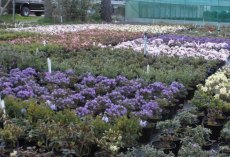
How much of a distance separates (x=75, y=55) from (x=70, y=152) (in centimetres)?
736

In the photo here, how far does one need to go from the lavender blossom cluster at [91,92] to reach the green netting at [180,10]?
20.8m

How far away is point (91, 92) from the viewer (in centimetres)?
705

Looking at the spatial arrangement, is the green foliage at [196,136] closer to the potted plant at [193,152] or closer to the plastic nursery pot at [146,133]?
the potted plant at [193,152]

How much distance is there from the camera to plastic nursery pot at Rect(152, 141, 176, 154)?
506 centimetres

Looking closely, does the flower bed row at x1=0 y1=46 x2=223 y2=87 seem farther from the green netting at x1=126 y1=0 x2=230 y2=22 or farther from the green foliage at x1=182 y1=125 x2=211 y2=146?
the green netting at x1=126 y1=0 x2=230 y2=22

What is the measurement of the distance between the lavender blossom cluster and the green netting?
2083cm

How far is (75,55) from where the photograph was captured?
11.7m

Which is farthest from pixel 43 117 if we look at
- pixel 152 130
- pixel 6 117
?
pixel 152 130

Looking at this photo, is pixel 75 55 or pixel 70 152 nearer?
pixel 70 152

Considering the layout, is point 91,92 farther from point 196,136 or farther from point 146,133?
point 196,136

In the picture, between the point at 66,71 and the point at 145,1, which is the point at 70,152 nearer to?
the point at 66,71

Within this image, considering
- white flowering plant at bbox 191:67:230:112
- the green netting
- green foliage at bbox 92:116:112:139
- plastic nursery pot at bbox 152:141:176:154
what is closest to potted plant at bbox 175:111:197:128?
plastic nursery pot at bbox 152:141:176:154

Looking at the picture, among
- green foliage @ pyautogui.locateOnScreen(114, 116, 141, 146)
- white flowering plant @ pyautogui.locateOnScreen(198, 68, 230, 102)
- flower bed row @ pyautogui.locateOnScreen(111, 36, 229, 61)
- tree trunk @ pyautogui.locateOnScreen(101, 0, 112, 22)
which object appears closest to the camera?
green foliage @ pyautogui.locateOnScreen(114, 116, 141, 146)

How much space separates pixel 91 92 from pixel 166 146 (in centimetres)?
221
